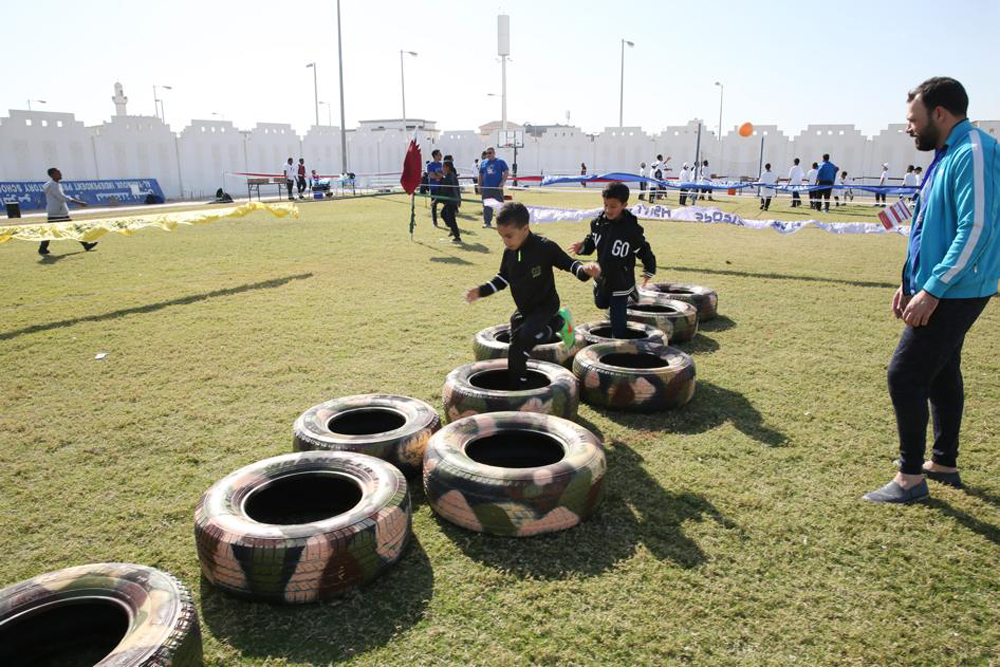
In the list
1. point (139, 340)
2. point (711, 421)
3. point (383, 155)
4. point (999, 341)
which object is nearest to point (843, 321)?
point (999, 341)

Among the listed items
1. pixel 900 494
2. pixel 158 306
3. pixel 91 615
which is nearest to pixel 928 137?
pixel 900 494

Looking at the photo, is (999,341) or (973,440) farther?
(999,341)

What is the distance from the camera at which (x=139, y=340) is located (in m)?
7.56

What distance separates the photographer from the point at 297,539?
2896 mm

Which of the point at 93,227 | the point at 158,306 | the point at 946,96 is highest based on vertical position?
the point at 946,96

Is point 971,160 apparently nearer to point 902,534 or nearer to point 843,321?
point 902,534

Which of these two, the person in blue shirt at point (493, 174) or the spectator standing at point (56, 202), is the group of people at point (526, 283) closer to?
the person in blue shirt at point (493, 174)

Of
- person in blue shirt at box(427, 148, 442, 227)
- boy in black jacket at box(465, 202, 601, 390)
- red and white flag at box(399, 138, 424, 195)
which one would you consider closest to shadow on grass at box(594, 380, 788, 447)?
boy in black jacket at box(465, 202, 601, 390)

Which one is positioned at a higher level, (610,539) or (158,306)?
(158,306)

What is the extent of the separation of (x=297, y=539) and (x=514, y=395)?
2.12 metres

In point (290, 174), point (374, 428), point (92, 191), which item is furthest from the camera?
point (290, 174)

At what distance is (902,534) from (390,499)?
2.96 meters

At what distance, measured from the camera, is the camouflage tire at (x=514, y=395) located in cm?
465

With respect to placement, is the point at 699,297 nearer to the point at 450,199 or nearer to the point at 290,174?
the point at 450,199
